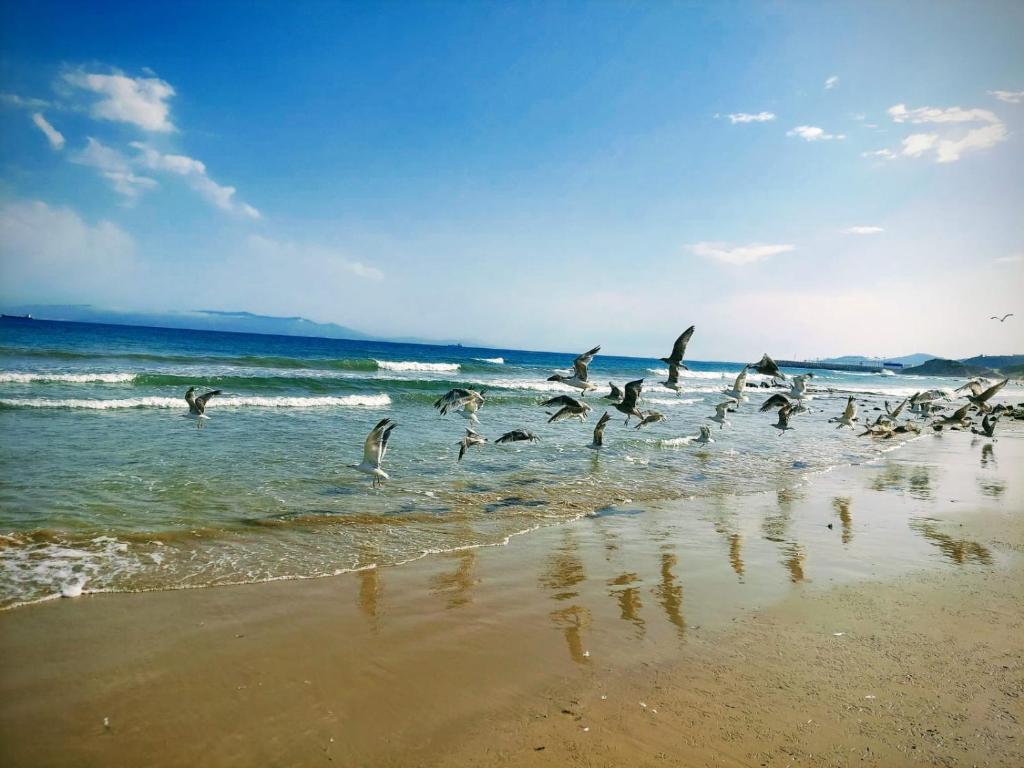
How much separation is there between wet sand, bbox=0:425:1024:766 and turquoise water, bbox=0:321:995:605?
0.85 meters

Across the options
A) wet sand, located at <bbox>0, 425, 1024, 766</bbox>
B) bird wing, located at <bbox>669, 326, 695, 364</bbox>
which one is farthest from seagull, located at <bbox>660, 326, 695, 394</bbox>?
wet sand, located at <bbox>0, 425, 1024, 766</bbox>

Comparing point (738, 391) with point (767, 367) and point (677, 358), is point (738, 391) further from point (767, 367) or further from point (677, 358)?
point (677, 358)

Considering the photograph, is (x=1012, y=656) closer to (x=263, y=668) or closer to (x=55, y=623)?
(x=263, y=668)

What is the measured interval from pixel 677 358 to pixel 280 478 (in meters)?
8.30

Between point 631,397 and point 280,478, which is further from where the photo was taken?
point 631,397

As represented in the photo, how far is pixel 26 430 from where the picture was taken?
502 inches

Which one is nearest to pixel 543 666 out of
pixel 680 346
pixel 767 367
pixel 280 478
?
pixel 280 478

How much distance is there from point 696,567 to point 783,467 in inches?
352

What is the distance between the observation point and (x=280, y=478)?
33.7 feet

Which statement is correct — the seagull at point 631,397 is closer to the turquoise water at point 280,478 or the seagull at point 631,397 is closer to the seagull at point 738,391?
the turquoise water at point 280,478

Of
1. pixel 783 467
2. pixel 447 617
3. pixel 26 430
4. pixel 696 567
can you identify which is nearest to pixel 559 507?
pixel 696 567

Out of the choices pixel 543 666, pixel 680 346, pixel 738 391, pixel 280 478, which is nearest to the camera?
pixel 543 666

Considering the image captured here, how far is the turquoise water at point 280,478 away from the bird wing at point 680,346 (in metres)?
2.60

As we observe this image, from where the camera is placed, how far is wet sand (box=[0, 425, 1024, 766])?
11.6 ft
